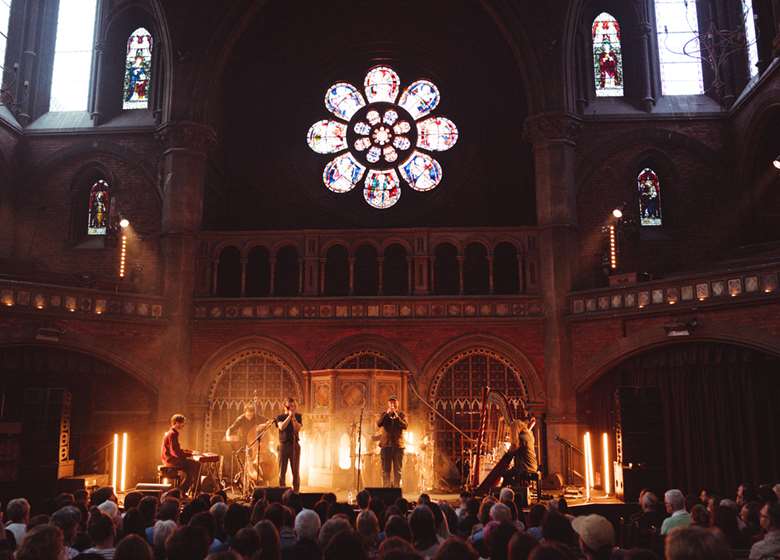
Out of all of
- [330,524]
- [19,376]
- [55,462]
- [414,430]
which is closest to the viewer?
[330,524]

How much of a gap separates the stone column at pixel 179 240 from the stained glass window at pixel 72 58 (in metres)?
4.30

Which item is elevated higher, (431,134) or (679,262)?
(431,134)

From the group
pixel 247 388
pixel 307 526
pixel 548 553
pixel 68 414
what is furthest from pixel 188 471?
pixel 548 553

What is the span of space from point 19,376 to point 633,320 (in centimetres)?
1541

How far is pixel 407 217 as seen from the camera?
24062mm

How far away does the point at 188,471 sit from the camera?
48.0ft

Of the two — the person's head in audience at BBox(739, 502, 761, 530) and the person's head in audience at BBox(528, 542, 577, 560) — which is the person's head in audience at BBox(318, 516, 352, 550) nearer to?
the person's head in audience at BBox(528, 542, 577, 560)

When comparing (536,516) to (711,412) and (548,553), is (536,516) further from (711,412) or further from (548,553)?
(711,412)

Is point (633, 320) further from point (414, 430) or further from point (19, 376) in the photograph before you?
point (19, 376)

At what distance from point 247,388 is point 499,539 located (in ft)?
51.9

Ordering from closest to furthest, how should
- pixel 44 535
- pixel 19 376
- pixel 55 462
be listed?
pixel 44 535
pixel 55 462
pixel 19 376

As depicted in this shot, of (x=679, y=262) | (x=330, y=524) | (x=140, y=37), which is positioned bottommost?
(x=330, y=524)

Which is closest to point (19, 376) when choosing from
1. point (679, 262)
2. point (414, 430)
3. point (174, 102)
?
point (174, 102)

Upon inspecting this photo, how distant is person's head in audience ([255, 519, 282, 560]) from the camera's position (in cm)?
495
